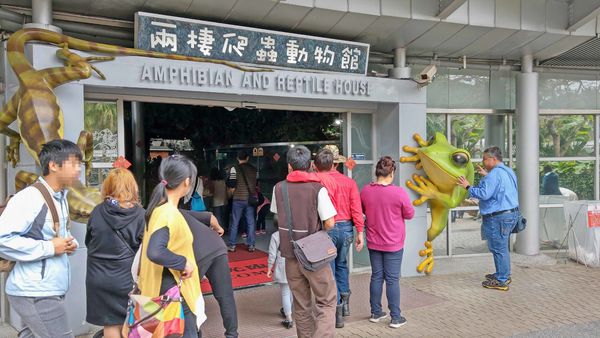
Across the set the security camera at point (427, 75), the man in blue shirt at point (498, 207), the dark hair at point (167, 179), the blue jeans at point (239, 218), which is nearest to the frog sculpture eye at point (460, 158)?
the man in blue shirt at point (498, 207)

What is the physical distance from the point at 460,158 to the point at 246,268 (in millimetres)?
3277

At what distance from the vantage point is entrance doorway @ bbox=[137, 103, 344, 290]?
845cm

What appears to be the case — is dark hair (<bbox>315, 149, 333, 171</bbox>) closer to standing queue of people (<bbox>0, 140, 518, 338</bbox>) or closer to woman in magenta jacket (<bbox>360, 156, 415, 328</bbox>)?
standing queue of people (<bbox>0, 140, 518, 338</bbox>)

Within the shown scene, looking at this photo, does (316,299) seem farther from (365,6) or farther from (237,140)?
(237,140)

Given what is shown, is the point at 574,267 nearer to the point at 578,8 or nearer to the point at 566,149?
the point at 566,149

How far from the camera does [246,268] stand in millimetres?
7047

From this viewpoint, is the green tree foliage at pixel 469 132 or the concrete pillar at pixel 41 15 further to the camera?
the green tree foliage at pixel 469 132

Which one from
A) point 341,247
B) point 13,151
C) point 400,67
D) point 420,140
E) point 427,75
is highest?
point 400,67

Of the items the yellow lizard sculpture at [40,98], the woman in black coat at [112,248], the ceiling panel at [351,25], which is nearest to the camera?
the woman in black coat at [112,248]

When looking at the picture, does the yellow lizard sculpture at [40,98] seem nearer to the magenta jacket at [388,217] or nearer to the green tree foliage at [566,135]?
the magenta jacket at [388,217]

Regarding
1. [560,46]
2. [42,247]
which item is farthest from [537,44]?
[42,247]

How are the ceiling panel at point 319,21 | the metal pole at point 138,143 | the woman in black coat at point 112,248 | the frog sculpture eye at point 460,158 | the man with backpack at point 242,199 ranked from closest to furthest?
the woman in black coat at point 112,248
the ceiling panel at point 319,21
the frog sculpture eye at point 460,158
the man with backpack at point 242,199
the metal pole at point 138,143

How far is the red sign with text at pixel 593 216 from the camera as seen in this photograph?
23.8 ft

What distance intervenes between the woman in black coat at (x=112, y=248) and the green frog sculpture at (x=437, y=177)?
4.07 m
